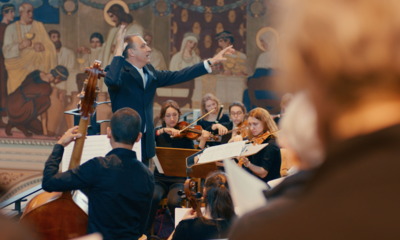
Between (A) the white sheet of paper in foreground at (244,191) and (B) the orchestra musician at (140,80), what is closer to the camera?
(A) the white sheet of paper in foreground at (244,191)

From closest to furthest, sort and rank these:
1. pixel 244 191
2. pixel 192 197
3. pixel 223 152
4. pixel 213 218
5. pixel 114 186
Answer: pixel 244 191, pixel 213 218, pixel 114 186, pixel 192 197, pixel 223 152

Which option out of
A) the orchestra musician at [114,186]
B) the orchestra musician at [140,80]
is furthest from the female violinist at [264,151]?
the orchestra musician at [114,186]

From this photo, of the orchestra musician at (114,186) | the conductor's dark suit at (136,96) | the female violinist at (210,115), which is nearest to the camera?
the orchestra musician at (114,186)

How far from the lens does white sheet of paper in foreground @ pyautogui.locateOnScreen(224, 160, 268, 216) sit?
939mm

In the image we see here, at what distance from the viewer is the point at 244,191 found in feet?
3.27

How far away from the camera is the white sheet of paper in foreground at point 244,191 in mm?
939

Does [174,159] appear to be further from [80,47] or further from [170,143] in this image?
[80,47]

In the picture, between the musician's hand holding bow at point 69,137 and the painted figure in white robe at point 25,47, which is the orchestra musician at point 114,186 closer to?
the musician's hand holding bow at point 69,137

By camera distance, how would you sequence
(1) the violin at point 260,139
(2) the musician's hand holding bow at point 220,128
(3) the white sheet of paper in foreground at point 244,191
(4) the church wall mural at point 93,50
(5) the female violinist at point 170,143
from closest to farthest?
1. (3) the white sheet of paper in foreground at point 244,191
2. (1) the violin at point 260,139
3. (5) the female violinist at point 170,143
4. (2) the musician's hand holding bow at point 220,128
5. (4) the church wall mural at point 93,50

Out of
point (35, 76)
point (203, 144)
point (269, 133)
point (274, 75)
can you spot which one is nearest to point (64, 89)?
point (35, 76)

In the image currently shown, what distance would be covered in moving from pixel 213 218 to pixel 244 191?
8.67ft

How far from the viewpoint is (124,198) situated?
3926 millimetres

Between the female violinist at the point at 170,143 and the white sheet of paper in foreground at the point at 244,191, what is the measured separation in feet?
18.5

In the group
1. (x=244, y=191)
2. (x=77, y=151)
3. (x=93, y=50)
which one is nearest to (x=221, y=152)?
(x=77, y=151)
